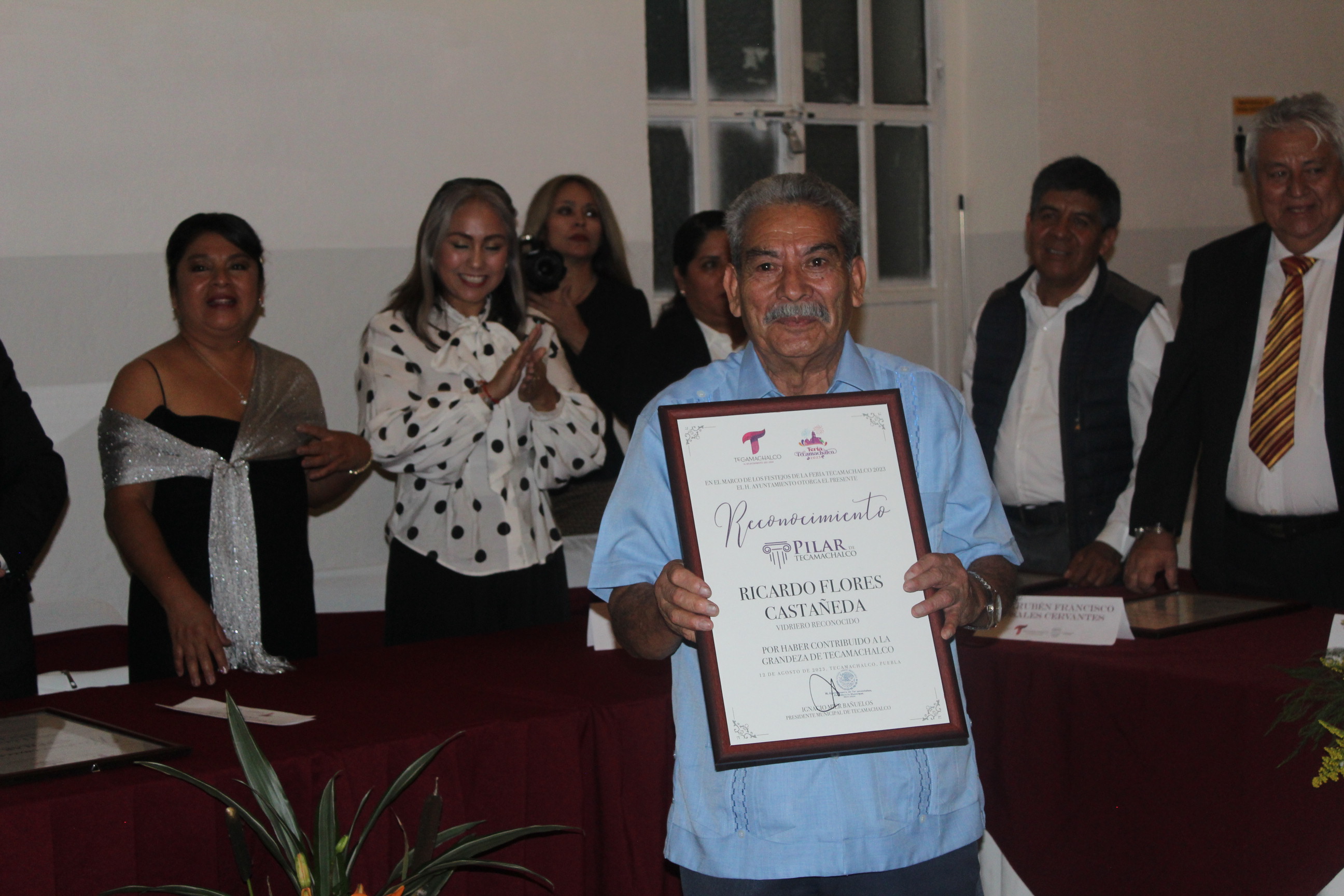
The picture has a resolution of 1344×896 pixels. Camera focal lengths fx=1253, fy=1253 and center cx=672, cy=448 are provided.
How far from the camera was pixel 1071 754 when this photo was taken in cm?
241

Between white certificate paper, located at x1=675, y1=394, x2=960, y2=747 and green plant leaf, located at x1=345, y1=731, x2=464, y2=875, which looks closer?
white certificate paper, located at x1=675, y1=394, x2=960, y2=747

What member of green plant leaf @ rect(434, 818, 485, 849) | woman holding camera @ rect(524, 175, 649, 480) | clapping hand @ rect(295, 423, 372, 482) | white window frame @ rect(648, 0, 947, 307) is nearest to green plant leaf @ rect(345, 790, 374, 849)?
green plant leaf @ rect(434, 818, 485, 849)

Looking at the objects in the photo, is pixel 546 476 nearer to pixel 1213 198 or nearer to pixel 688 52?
pixel 688 52

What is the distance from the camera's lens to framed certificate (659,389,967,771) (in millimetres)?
1453

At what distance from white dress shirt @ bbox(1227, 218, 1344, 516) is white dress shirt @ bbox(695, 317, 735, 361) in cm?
147

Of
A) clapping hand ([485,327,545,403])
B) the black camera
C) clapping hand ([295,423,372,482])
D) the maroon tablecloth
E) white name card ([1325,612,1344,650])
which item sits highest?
the black camera

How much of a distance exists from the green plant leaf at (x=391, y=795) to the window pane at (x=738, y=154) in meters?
3.58

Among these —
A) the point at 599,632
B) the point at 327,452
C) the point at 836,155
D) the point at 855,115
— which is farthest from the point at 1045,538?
the point at 855,115

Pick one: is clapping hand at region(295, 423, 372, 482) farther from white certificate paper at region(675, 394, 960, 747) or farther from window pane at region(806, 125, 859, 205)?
window pane at region(806, 125, 859, 205)

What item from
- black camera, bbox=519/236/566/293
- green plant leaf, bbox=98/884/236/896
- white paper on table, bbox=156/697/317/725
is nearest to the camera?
green plant leaf, bbox=98/884/236/896

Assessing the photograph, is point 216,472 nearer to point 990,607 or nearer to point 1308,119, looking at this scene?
point 990,607

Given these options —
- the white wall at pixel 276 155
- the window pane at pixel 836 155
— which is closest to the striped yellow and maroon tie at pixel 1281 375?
the white wall at pixel 276 155

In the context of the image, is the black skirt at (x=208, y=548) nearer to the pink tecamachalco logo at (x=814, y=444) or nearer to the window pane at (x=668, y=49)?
the pink tecamachalco logo at (x=814, y=444)

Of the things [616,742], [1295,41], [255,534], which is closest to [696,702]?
[616,742]
